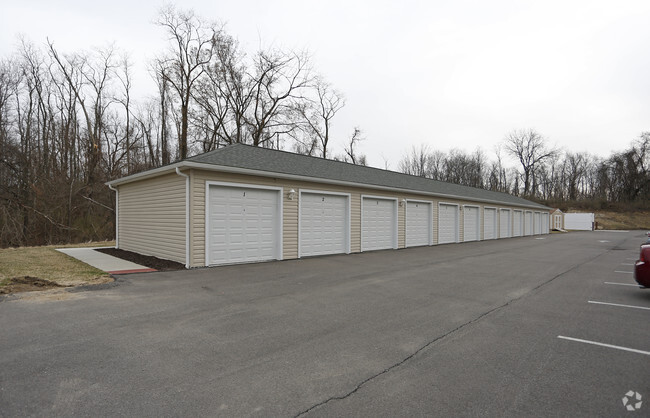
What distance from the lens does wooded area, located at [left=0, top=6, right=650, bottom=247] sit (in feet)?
55.2

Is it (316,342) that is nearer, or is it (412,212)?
(316,342)

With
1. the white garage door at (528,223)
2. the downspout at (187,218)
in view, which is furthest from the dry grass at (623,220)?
the downspout at (187,218)

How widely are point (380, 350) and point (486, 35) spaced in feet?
38.5

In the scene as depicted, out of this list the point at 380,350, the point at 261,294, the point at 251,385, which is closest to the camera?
the point at 251,385

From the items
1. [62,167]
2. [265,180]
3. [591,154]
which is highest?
[591,154]

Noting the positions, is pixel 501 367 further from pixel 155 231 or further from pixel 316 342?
pixel 155 231

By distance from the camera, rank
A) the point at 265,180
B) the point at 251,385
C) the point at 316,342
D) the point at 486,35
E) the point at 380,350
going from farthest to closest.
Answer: the point at 486,35
the point at 265,180
the point at 316,342
the point at 380,350
the point at 251,385

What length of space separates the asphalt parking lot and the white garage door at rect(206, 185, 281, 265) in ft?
8.57

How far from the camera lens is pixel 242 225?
30.8 ft

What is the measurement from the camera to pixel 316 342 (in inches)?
139

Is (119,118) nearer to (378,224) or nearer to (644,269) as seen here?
(378,224)

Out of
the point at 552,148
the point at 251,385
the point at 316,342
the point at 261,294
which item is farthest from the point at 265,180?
the point at 552,148

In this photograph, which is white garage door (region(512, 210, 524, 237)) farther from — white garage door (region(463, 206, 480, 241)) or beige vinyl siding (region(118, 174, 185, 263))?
beige vinyl siding (region(118, 174, 185, 263))

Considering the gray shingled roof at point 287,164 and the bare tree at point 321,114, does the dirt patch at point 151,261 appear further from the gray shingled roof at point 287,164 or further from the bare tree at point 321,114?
the bare tree at point 321,114
